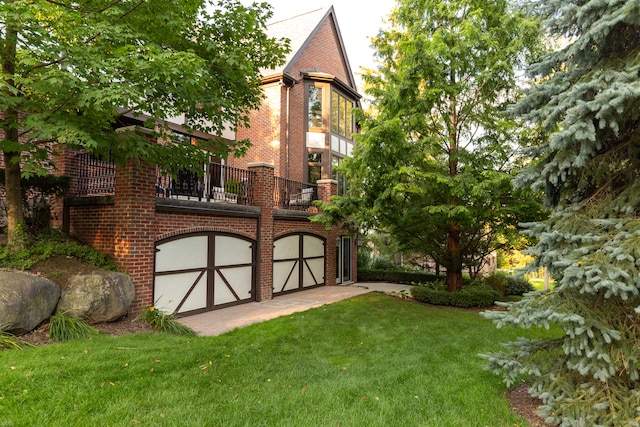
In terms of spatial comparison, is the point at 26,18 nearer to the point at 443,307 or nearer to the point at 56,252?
the point at 56,252

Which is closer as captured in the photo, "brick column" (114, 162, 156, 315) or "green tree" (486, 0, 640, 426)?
"green tree" (486, 0, 640, 426)

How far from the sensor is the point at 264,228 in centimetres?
Result: 1104

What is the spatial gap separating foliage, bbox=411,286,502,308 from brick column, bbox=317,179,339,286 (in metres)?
4.30

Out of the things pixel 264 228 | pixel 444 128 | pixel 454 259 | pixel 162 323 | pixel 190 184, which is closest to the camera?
pixel 162 323

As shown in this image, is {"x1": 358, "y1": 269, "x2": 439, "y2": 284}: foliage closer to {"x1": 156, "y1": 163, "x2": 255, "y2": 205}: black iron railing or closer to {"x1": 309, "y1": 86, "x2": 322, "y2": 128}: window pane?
{"x1": 309, "y1": 86, "x2": 322, "y2": 128}: window pane

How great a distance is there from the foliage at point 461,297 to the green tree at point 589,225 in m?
6.58

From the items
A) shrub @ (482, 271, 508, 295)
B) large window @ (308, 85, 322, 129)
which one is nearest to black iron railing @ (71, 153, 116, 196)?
large window @ (308, 85, 322, 129)

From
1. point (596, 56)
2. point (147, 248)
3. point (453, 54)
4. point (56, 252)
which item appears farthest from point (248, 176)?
point (596, 56)

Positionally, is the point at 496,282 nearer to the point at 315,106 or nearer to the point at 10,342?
the point at 315,106

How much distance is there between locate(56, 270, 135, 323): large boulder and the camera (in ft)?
19.9

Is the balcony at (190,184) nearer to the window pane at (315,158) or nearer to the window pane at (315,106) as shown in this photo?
the window pane at (315,158)

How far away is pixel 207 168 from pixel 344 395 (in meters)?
7.34

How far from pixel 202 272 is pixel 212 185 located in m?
2.66

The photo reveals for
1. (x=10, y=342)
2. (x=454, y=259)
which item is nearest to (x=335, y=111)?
(x=454, y=259)
